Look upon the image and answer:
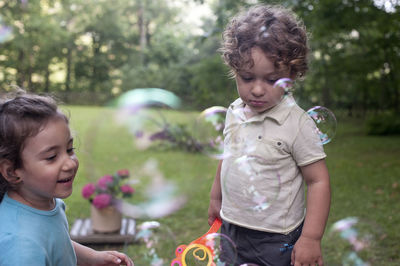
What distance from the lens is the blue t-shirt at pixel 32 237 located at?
1.43 meters

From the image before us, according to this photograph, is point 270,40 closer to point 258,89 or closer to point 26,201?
point 258,89

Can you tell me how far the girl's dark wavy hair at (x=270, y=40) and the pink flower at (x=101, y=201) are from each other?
2.71m

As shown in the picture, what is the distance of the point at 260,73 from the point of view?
1.73 metres

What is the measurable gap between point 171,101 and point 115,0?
28.2 m

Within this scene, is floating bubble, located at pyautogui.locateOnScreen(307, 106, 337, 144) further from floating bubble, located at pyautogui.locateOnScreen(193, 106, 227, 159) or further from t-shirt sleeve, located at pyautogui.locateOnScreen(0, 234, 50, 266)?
t-shirt sleeve, located at pyautogui.locateOnScreen(0, 234, 50, 266)

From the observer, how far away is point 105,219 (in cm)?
427

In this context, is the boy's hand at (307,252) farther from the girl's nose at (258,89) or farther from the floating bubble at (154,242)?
the floating bubble at (154,242)

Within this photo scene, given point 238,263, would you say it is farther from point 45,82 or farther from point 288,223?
point 45,82

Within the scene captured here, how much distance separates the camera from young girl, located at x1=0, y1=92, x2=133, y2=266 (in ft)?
4.96

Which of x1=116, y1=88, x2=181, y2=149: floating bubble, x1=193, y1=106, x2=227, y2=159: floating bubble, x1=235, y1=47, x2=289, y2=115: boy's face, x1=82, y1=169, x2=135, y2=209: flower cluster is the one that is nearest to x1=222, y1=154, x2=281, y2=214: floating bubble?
x1=235, y1=47, x2=289, y2=115: boy's face

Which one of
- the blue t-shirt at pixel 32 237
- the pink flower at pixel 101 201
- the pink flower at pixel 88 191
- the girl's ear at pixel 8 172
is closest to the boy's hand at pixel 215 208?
the blue t-shirt at pixel 32 237

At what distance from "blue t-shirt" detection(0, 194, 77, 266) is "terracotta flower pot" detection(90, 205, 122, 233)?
2622 millimetres

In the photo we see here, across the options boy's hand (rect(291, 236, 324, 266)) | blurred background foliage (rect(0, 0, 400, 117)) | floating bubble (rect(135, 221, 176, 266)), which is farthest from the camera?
blurred background foliage (rect(0, 0, 400, 117))

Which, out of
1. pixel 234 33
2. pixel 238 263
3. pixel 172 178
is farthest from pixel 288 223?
pixel 172 178
